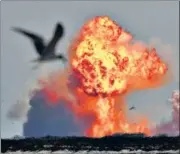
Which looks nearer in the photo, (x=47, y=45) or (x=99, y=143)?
(x=47, y=45)

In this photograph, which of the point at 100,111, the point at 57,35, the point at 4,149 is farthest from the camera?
the point at 100,111

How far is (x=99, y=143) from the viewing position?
21344 mm

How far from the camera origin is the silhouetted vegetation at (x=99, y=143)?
2008 centimetres

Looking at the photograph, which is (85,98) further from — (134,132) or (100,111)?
(134,132)

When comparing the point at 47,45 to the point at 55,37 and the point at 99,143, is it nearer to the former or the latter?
the point at 55,37

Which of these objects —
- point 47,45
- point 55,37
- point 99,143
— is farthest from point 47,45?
point 99,143

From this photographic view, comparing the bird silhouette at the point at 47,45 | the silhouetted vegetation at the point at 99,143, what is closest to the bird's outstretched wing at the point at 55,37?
the bird silhouette at the point at 47,45

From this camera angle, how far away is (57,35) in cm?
1756

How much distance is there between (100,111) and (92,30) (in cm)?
304

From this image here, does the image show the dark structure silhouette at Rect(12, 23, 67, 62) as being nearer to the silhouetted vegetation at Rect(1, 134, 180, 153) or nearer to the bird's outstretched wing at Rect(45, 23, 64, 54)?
the bird's outstretched wing at Rect(45, 23, 64, 54)

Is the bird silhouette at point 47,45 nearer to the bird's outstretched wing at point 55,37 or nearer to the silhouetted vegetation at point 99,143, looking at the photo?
the bird's outstretched wing at point 55,37

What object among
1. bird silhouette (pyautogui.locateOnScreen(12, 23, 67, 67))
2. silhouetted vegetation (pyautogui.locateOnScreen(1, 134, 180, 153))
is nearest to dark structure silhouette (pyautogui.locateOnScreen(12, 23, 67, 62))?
bird silhouette (pyautogui.locateOnScreen(12, 23, 67, 67))

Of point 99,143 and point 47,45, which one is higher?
point 47,45

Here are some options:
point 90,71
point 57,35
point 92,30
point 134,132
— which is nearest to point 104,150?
point 134,132
